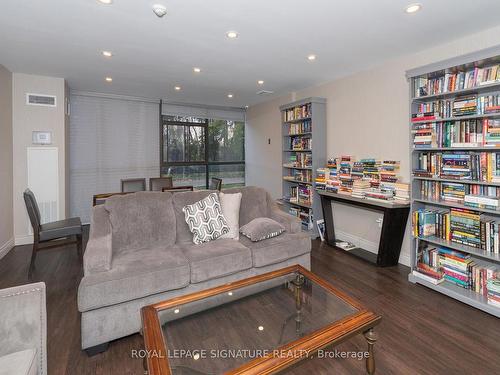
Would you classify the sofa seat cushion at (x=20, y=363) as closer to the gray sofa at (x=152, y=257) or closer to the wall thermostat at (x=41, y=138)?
the gray sofa at (x=152, y=257)

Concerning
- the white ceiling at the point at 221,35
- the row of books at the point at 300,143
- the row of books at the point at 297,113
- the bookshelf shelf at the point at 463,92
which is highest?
the white ceiling at the point at 221,35

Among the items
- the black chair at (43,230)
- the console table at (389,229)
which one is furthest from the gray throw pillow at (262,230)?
the black chair at (43,230)

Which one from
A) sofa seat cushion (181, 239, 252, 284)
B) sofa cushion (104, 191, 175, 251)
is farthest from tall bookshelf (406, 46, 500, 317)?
sofa cushion (104, 191, 175, 251)

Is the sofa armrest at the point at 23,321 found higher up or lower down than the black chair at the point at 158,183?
lower down

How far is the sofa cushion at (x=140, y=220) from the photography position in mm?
2520

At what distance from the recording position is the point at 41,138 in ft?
13.4

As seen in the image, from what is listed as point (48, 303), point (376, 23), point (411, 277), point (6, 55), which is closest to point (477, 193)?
point (411, 277)

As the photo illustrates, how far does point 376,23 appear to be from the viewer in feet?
8.13

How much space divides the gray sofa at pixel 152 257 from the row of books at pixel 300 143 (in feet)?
5.57

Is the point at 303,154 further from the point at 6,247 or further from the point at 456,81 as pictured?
the point at 6,247

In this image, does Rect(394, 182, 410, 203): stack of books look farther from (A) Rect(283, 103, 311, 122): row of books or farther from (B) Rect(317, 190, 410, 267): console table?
(A) Rect(283, 103, 311, 122): row of books

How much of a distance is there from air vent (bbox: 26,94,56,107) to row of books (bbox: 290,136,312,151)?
12.8ft

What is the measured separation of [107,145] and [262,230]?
13.7ft

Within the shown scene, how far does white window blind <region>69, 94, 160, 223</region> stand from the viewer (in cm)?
512
